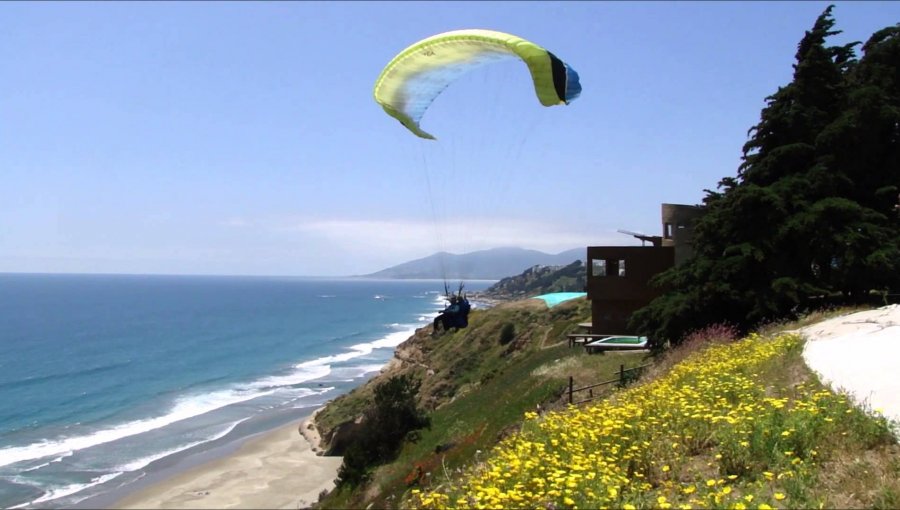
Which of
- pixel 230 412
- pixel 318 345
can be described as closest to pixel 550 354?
pixel 230 412

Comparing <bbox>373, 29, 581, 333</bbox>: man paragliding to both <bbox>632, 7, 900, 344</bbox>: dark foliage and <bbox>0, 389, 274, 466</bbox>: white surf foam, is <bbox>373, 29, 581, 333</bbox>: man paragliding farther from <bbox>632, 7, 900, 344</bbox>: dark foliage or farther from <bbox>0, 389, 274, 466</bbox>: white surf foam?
<bbox>0, 389, 274, 466</bbox>: white surf foam

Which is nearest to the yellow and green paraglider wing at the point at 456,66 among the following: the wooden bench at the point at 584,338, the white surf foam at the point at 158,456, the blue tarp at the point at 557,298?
the wooden bench at the point at 584,338

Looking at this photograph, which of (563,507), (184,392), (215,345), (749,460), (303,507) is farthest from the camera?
(215,345)

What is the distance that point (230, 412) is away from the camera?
47.0 metres

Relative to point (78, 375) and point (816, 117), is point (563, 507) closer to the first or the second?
point (816, 117)

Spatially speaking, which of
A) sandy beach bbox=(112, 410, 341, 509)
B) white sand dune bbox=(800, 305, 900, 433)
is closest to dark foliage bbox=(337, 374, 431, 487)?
sandy beach bbox=(112, 410, 341, 509)

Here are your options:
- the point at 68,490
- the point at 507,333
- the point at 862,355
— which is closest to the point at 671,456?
the point at 862,355

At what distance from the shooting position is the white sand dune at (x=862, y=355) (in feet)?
27.5

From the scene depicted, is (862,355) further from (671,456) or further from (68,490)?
(68,490)

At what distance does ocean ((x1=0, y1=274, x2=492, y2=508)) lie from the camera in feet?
109

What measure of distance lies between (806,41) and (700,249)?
802 cm

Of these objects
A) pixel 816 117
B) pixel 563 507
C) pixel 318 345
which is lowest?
pixel 318 345

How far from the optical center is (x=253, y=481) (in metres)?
29.2

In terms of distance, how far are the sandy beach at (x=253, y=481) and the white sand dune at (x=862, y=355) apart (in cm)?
1913
